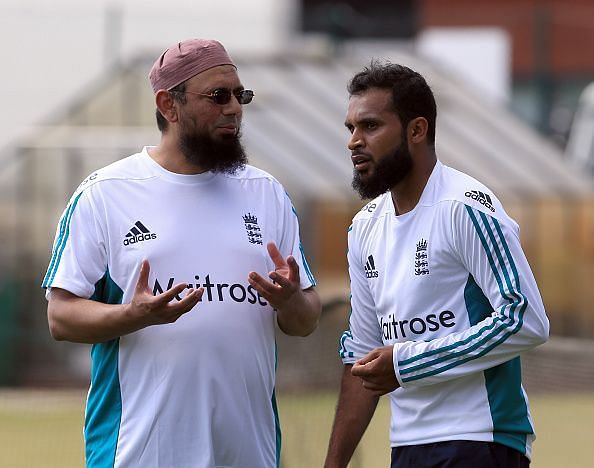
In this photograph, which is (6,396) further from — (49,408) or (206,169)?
(206,169)

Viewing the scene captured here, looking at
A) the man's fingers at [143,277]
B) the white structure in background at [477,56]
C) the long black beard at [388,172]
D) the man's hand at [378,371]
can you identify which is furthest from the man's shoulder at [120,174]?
the white structure in background at [477,56]

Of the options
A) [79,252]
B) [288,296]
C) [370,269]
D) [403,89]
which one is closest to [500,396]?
[370,269]

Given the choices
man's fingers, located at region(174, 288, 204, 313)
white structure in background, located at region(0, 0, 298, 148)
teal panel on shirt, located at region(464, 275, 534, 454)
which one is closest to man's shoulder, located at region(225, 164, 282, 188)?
man's fingers, located at region(174, 288, 204, 313)

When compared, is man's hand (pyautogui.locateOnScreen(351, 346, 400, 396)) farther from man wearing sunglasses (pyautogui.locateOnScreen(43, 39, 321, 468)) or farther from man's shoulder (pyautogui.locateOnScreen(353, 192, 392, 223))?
man's shoulder (pyautogui.locateOnScreen(353, 192, 392, 223))

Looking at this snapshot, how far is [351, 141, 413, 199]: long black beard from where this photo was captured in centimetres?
519

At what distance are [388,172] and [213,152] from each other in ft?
2.04

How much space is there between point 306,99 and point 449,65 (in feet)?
14.8

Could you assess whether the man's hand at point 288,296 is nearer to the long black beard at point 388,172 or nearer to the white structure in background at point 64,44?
the long black beard at point 388,172

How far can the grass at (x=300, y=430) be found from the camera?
9000 millimetres

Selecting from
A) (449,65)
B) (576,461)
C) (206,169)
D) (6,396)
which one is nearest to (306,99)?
(449,65)

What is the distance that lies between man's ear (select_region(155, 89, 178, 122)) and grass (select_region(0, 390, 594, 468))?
10.2 ft

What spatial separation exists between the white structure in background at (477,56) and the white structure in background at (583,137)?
130 cm

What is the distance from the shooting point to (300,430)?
9055mm

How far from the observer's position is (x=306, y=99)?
2200 centimetres
